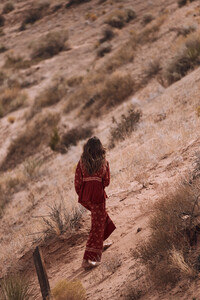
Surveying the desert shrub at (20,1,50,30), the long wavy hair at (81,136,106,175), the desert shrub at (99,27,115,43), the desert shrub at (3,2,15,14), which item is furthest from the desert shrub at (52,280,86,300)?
the desert shrub at (3,2,15,14)

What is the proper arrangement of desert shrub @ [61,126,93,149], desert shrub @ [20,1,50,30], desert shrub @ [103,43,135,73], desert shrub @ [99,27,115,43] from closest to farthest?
1. desert shrub @ [61,126,93,149]
2. desert shrub @ [103,43,135,73]
3. desert shrub @ [99,27,115,43]
4. desert shrub @ [20,1,50,30]

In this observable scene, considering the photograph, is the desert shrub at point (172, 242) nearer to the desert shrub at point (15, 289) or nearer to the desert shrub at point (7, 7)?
the desert shrub at point (15, 289)

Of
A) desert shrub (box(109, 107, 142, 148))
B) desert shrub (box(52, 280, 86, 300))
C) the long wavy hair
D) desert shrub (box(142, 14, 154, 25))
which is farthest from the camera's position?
desert shrub (box(142, 14, 154, 25))

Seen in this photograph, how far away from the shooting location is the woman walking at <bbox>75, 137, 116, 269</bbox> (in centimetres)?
437

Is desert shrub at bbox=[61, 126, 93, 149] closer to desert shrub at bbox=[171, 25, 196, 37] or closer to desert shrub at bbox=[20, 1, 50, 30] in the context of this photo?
desert shrub at bbox=[171, 25, 196, 37]

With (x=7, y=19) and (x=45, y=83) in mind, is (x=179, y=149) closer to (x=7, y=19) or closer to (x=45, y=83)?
(x=45, y=83)

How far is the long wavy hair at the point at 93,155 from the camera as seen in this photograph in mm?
4297

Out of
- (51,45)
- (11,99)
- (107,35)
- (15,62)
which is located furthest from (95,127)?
(15,62)

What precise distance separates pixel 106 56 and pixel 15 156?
348 inches

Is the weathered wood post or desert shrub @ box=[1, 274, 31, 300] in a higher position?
the weathered wood post

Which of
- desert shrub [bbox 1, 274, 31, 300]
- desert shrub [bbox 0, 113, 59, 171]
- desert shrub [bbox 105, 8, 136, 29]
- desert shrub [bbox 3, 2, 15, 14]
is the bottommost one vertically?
desert shrub [bbox 0, 113, 59, 171]

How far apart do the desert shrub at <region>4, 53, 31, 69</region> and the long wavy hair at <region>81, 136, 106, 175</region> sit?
22.5 metres

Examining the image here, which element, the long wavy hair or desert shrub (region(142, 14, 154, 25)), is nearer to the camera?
the long wavy hair

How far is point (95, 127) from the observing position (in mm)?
13844
